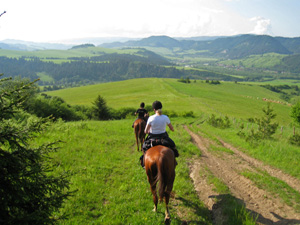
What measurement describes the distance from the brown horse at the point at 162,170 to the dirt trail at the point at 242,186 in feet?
6.48

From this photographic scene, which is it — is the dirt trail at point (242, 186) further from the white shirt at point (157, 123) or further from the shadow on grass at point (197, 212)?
the white shirt at point (157, 123)

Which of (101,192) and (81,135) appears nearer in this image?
(101,192)

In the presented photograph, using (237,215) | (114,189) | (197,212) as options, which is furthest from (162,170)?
(114,189)

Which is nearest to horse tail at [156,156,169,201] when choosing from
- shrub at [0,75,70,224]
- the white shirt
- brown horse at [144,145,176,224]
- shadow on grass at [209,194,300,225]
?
brown horse at [144,145,176,224]

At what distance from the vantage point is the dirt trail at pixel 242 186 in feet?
23.9

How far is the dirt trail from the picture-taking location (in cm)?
729

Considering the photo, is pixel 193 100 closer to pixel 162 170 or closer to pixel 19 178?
pixel 162 170

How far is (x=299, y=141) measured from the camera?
1997 cm

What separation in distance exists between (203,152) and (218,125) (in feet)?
61.2

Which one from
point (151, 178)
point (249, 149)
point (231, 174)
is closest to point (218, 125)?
point (249, 149)

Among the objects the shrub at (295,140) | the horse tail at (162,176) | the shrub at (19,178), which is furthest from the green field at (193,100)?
the shrub at (19,178)

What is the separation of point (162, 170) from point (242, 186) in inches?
206

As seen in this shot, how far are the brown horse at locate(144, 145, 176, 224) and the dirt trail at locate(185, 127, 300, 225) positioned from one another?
197 centimetres

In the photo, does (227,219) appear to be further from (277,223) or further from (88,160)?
(88,160)
